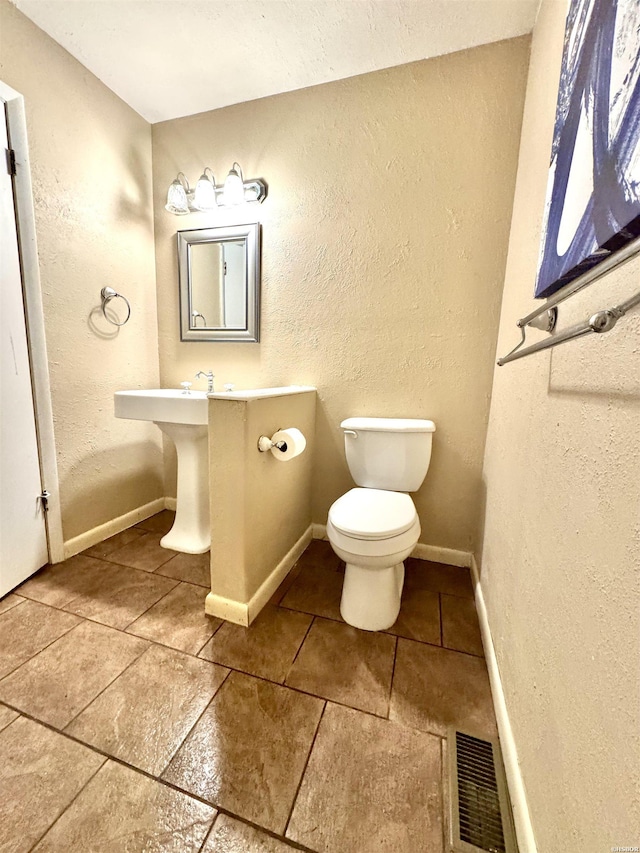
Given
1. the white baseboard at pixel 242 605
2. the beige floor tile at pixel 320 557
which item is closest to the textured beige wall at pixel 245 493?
the white baseboard at pixel 242 605

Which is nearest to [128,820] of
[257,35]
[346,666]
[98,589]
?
[346,666]

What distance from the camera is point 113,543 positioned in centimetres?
178

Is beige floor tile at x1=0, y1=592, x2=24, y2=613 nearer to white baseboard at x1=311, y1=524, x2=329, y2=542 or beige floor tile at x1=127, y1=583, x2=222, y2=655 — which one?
beige floor tile at x1=127, y1=583, x2=222, y2=655

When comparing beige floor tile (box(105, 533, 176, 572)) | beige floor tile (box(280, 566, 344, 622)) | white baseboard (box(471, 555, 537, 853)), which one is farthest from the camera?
beige floor tile (box(105, 533, 176, 572))

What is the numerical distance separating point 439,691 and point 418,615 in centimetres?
32

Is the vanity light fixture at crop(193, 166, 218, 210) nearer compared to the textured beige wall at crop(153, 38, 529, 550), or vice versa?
the textured beige wall at crop(153, 38, 529, 550)

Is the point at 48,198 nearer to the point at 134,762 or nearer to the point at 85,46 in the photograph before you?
the point at 85,46

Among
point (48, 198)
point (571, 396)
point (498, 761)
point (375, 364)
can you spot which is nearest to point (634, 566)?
point (571, 396)

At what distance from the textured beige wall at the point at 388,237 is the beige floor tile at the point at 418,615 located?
1.08 feet

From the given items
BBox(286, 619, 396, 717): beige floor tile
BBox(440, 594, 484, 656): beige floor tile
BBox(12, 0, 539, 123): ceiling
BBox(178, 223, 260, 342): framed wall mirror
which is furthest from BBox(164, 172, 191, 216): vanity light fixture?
BBox(440, 594, 484, 656): beige floor tile

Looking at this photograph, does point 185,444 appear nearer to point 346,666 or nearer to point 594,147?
point 346,666

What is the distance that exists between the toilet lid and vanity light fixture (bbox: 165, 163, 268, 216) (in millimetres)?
1559

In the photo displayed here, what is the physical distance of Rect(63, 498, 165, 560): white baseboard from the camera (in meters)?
1.65

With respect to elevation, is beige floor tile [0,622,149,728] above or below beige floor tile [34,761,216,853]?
below
